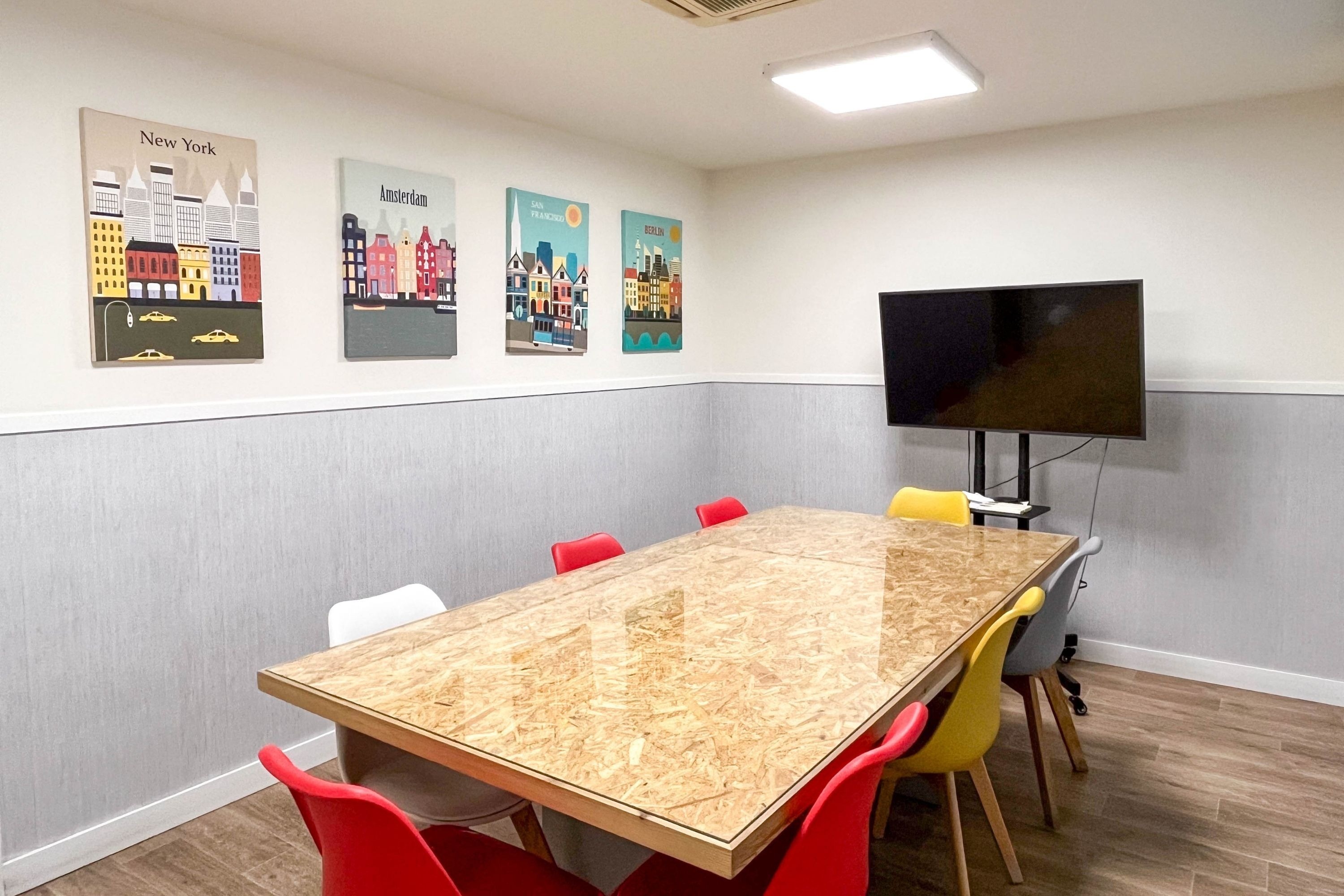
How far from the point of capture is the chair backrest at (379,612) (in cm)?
242

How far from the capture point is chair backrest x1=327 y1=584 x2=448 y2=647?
2.42 meters

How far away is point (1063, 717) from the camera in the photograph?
3248mm

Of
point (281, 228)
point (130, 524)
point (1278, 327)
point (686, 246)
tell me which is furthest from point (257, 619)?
point (1278, 327)

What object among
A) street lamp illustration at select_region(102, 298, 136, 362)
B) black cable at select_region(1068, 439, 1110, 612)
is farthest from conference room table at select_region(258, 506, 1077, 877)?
black cable at select_region(1068, 439, 1110, 612)

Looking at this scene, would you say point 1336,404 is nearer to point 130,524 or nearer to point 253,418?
point 253,418

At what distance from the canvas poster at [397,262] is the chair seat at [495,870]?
2162 mm

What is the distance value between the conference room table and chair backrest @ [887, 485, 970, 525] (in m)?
0.88

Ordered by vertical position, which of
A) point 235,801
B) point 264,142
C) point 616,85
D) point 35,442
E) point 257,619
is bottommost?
point 235,801

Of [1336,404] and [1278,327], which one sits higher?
[1278,327]

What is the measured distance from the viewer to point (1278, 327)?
13.3 feet

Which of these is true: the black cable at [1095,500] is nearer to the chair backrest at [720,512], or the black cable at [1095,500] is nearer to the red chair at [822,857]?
the chair backrest at [720,512]

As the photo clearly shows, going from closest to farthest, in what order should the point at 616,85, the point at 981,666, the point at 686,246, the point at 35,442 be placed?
the point at 981,666, the point at 35,442, the point at 616,85, the point at 686,246

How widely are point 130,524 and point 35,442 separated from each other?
1.23 ft

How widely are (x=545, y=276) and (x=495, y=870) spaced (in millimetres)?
3134
